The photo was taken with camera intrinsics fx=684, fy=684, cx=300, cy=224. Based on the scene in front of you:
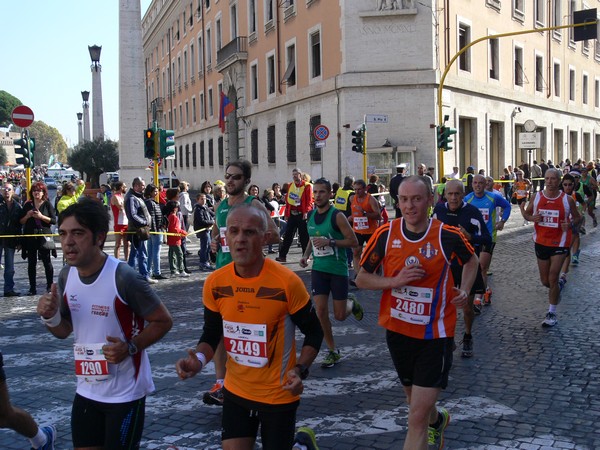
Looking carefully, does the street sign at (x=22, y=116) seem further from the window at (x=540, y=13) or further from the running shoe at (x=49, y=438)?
the window at (x=540, y=13)

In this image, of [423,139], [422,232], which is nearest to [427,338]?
[422,232]

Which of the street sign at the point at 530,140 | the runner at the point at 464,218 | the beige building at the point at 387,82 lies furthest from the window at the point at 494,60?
the runner at the point at 464,218

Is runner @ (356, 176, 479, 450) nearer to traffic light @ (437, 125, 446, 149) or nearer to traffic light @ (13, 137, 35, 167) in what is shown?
traffic light @ (13, 137, 35, 167)

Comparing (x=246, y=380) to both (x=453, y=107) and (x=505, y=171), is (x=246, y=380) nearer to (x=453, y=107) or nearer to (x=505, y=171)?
(x=453, y=107)

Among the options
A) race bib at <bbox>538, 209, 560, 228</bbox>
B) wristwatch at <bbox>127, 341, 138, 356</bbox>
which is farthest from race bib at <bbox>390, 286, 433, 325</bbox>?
race bib at <bbox>538, 209, 560, 228</bbox>

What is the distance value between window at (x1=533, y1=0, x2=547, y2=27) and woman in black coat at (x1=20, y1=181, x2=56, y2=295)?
30.7 m

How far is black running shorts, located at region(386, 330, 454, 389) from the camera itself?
4.01 metres

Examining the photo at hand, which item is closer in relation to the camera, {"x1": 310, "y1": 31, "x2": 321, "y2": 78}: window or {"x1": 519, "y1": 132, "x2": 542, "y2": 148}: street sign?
{"x1": 519, "y1": 132, "x2": 542, "y2": 148}: street sign

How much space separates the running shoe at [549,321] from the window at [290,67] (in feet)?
84.6

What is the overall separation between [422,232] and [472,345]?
3.21 meters

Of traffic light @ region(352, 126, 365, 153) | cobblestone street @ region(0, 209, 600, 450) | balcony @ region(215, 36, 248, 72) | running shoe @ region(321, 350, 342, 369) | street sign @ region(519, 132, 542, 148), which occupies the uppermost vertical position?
balcony @ region(215, 36, 248, 72)

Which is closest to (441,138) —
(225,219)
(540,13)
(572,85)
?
(540,13)

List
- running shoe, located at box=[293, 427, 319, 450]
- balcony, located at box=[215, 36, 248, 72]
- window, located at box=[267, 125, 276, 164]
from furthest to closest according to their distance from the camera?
balcony, located at box=[215, 36, 248, 72], window, located at box=[267, 125, 276, 164], running shoe, located at box=[293, 427, 319, 450]

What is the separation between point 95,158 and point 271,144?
1650 centimetres
